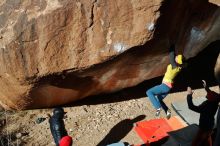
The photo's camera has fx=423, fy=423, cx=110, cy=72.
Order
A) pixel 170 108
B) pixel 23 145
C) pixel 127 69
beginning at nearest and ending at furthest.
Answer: pixel 23 145 < pixel 127 69 < pixel 170 108

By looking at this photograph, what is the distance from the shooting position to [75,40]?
8578mm

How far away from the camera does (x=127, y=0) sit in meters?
8.48

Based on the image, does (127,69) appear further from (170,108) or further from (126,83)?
(170,108)

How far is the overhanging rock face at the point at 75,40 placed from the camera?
8398 millimetres

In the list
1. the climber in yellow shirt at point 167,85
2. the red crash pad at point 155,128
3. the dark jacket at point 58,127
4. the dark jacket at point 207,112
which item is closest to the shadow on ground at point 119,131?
the red crash pad at point 155,128

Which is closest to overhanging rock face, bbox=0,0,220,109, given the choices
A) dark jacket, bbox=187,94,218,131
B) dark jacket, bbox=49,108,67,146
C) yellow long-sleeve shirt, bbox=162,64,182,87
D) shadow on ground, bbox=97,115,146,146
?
yellow long-sleeve shirt, bbox=162,64,182,87

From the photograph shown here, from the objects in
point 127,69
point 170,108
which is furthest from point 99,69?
point 170,108

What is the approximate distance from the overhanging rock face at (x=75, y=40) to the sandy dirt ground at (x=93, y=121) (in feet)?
1.49

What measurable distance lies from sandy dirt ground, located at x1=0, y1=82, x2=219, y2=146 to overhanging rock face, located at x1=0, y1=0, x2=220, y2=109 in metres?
0.45

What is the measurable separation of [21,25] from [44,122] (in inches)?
95.4

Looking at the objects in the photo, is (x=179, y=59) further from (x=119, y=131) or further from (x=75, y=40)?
(x=75, y=40)

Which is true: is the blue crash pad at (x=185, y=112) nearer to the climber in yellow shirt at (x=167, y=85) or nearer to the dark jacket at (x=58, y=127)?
the climber in yellow shirt at (x=167, y=85)

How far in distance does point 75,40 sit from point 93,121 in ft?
6.94

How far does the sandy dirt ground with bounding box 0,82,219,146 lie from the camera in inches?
360
